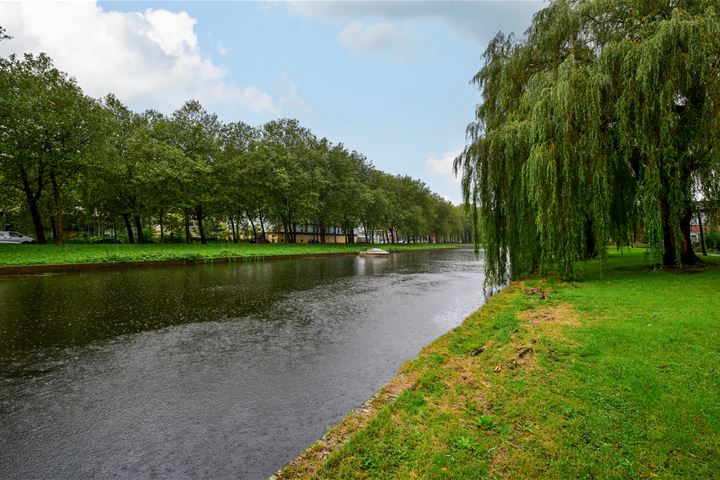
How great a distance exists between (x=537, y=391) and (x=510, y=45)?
17733 millimetres

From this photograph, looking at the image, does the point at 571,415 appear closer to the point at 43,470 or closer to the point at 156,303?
the point at 43,470

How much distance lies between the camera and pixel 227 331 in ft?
29.2

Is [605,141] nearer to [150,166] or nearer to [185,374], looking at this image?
[185,374]

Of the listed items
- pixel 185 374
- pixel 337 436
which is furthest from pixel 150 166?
pixel 337 436

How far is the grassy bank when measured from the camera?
3.20 m

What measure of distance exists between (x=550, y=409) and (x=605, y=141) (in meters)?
10.9

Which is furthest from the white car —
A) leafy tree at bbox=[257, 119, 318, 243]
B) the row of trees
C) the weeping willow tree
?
the weeping willow tree

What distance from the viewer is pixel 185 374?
6.15 meters

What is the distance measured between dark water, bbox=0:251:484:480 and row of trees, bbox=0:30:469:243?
19.8m

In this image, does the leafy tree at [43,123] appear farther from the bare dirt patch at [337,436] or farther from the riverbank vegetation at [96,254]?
the bare dirt patch at [337,436]

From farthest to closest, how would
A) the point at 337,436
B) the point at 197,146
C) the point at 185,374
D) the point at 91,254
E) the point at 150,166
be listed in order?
the point at 197,146 < the point at 150,166 < the point at 91,254 < the point at 185,374 < the point at 337,436

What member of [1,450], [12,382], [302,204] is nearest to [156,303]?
[12,382]

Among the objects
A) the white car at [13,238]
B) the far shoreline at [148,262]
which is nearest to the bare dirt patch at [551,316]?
the far shoreline at [148,262]

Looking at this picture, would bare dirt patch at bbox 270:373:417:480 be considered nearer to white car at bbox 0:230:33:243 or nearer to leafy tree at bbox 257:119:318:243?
leafy tree at bbox 257:119:318:243
